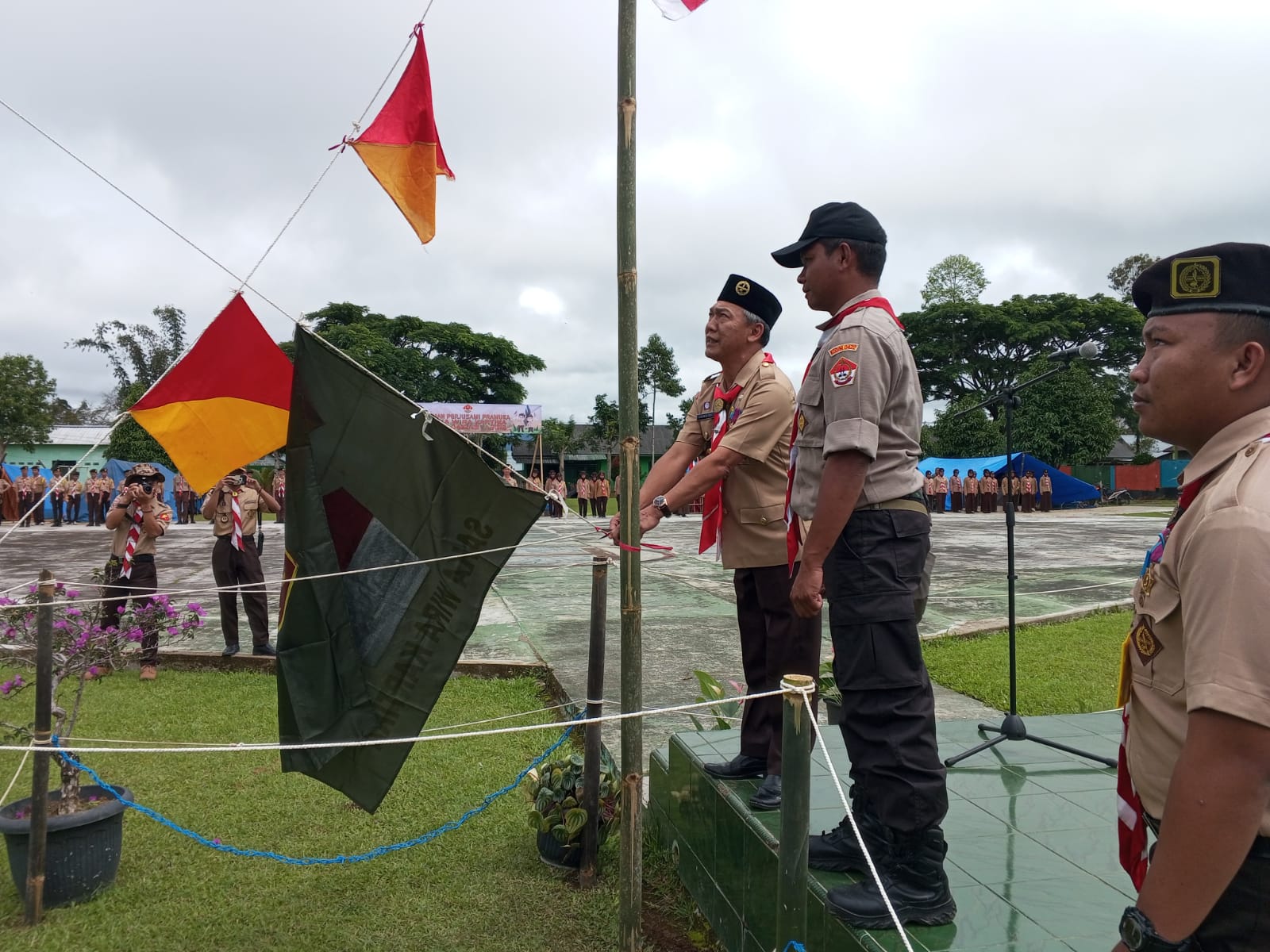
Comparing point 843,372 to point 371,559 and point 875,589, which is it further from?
point 371,559

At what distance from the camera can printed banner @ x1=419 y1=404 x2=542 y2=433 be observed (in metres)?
35.6

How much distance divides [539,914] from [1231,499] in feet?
9.82

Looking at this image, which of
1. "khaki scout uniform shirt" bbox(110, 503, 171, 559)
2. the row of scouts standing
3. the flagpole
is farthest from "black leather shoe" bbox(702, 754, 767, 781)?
the row of scouts standing

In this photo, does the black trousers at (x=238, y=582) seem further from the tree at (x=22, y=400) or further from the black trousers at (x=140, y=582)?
the tree at (x=22, y=400)

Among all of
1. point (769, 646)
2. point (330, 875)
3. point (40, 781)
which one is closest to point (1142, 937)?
point (769, 646)

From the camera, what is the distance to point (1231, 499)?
3.63ft

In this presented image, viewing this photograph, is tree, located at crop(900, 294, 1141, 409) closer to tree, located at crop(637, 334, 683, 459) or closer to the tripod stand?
tree, located at crop(637, 334, 683, 459)

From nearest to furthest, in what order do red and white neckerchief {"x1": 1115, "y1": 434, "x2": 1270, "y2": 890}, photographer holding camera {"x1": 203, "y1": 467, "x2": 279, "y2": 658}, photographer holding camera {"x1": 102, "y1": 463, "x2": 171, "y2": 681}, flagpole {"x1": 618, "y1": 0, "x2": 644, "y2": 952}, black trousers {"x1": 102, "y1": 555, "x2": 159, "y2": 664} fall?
red and white neckerchief {"x1": 1115, "y1": 434, "x2": 1270, "y2": 890} < flagpole {"x1": 618, "y1": 0, "x2": 644, "y2": 952} < black trousers {"x1": 102, "y1": 555, "x2": 159, "y2": 664} < photographer holding camera {"x1": 102, "y1": 463, "x2": 171, "y2": 681} < photographer holding camera {"x1": 203, "y1": 467, "x2": 279, "y2": 658}

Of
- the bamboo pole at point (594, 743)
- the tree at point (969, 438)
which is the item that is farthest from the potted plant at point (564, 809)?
the tree at point (969, 438)

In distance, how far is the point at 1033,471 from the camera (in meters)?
33.3

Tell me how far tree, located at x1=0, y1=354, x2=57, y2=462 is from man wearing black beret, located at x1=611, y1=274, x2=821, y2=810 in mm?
35932

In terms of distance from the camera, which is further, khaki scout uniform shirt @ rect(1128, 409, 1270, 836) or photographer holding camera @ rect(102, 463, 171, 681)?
photographer holding camera @ rect(102, 463, 171, 681)

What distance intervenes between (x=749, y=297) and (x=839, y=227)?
815mm

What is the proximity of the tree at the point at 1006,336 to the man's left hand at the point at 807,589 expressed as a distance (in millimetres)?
43600
